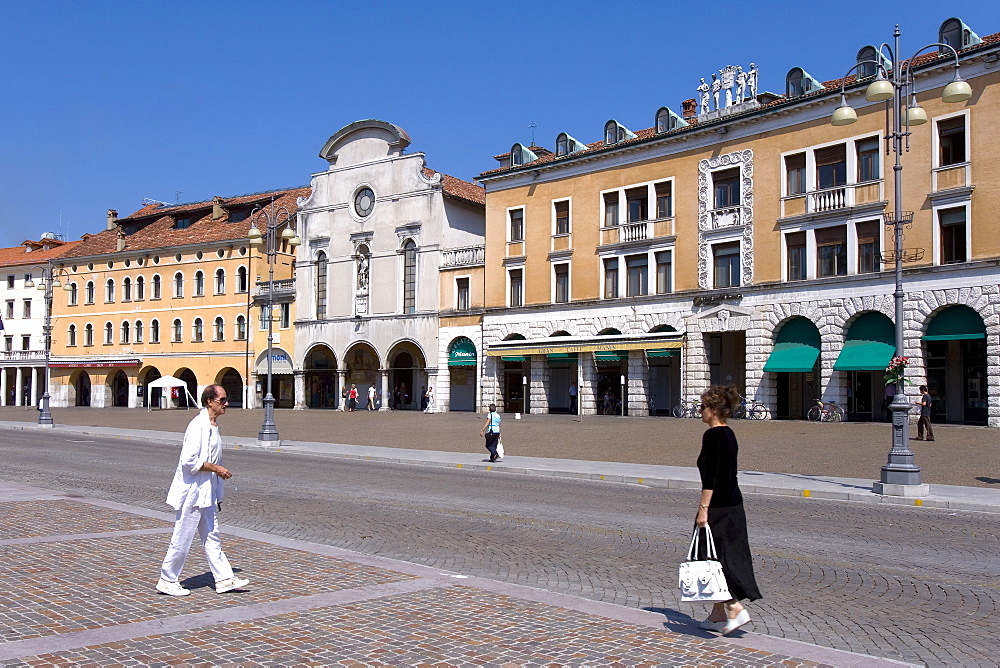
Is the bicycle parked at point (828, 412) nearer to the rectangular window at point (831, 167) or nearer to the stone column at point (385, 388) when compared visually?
the rectangular window at point (831, 167)

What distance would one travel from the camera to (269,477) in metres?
19.0

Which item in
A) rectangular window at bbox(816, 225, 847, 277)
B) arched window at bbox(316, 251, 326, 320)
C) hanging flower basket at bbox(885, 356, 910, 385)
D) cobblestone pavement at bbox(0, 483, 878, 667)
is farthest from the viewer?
arched window at bbox(316, 251, 326, 320)

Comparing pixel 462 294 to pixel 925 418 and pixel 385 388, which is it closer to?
pixel 385 388

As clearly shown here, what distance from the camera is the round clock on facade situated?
56531 millimetres

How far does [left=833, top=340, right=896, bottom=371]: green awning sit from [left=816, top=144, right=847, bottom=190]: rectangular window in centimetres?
639

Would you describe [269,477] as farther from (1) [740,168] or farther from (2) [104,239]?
(2) [104,239]

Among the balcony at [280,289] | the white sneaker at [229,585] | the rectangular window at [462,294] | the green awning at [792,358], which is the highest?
the balcony at [280,289]

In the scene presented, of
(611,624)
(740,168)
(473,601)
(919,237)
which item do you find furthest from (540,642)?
(740,168)

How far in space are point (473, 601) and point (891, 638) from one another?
315 cm

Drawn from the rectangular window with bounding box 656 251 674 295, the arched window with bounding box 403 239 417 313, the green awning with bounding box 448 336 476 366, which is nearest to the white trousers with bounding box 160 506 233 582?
the rectangular window with bounding box 656 251 674 295

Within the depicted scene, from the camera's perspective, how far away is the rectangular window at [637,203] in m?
44.1

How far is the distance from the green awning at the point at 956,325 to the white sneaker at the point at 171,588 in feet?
104

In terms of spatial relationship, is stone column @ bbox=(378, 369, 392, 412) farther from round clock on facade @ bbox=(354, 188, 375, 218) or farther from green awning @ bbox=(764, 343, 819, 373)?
green awning @ bbox=(764, 343, 819, 373)

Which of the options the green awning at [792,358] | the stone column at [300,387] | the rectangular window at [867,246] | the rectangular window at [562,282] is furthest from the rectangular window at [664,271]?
the stone column at [300,387]
